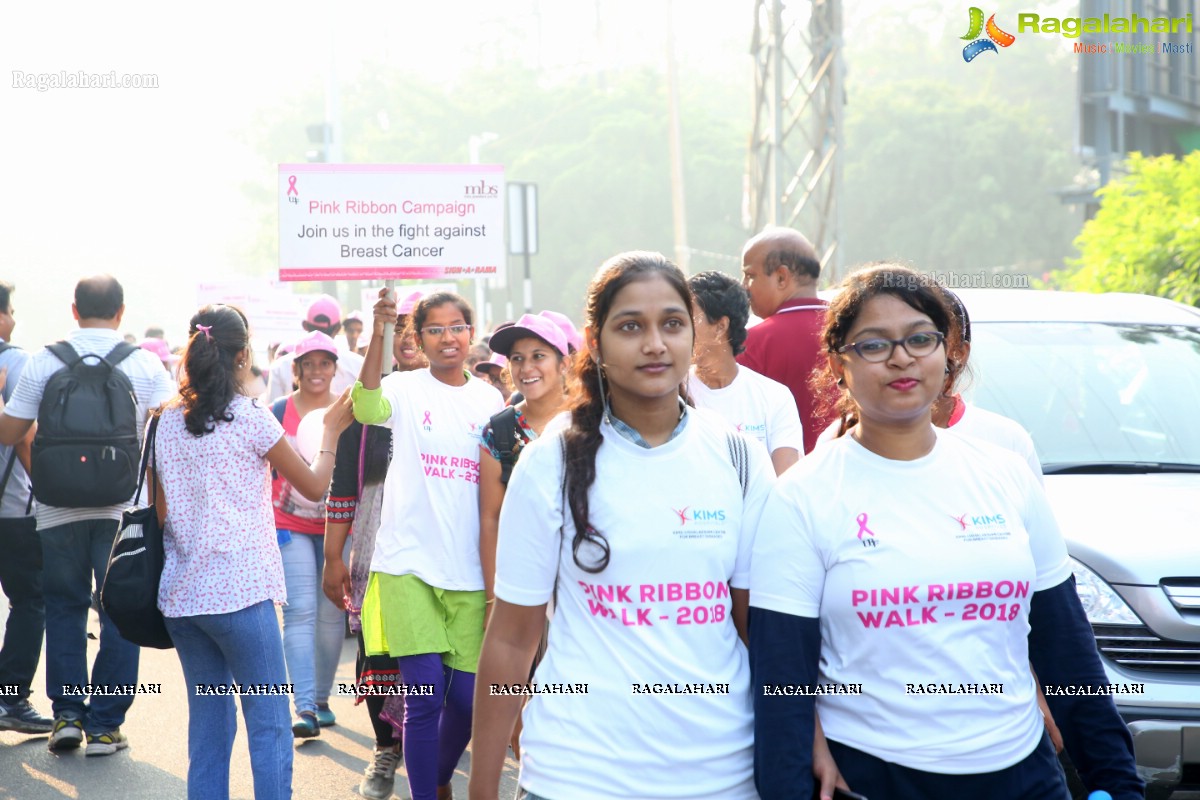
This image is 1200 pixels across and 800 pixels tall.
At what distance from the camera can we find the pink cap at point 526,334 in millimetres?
5309

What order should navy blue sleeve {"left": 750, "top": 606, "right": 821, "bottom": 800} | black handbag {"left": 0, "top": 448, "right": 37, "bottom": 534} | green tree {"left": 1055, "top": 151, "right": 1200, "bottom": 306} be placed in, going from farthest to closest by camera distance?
green tree {"left": 1055, "top": 151, "right": 1200, "bottom": 306}
black handbag {"left": 0, "top": 448, "right": 37, "bottom": 534}
navy blue sleeve {"left": 750, "top": 606, "right": 821, "bottom": 800}

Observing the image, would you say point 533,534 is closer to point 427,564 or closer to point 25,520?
point 427,564

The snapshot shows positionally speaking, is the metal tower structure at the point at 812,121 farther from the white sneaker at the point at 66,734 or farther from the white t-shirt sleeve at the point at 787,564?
the white t-shirt sleeve at the point at 787,564

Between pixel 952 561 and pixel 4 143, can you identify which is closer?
pixel 952 561

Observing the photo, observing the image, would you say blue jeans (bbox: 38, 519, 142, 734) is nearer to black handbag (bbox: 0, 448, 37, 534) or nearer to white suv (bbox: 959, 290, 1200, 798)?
black handbag (bbox: 0, 448, 37, 534)

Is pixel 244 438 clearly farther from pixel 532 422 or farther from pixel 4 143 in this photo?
pixel 4 143

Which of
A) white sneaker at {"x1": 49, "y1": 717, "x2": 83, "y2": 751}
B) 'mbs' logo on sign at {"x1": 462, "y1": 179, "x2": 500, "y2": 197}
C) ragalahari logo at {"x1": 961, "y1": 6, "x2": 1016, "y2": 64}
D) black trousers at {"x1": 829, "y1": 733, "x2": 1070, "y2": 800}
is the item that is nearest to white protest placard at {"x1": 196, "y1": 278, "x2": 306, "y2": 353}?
ragalahari logo at {"x1": 961, "y1": 6, "x2": 1016, "y2": 64}

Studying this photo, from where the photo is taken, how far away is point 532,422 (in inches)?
205

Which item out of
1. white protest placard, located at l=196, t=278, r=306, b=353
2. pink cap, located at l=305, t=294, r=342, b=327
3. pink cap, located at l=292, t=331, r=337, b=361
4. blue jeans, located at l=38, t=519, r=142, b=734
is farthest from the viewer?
white protest placard, located at l=196, t=278, r=306, b=353

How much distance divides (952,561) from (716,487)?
48 cm

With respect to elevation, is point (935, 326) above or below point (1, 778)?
above

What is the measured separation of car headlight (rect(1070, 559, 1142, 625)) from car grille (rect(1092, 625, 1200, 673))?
0.07ft

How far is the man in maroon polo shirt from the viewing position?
5402 mm

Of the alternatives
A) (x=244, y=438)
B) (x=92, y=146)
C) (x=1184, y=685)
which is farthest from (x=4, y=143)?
(x=1184, y=685)
